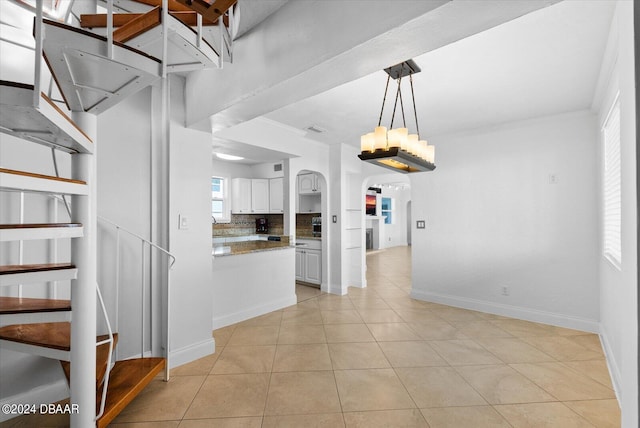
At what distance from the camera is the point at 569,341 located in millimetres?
3092

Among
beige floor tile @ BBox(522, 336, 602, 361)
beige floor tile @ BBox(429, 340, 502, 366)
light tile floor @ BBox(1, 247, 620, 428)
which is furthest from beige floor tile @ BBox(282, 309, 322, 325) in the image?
beige floor tile @ BBox(522, 336, 602, 361)

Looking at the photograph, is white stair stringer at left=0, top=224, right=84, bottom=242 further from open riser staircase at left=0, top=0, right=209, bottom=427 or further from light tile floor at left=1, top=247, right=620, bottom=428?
light tile floor at left=1, top=247, right=620, bottom=428

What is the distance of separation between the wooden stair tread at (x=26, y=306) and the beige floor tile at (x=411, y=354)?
8.17ft

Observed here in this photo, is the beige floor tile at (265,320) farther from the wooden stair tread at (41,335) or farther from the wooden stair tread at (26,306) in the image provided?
the wooden stair tread at (26,306)

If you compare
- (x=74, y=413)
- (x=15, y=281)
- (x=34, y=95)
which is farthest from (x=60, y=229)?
(x=74, y=413)

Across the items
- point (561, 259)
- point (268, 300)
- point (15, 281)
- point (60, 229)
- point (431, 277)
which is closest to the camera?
point (15, 281)

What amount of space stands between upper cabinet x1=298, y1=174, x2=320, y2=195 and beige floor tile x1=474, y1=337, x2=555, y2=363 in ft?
13.5

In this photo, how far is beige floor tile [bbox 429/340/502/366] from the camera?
2639 millimetres

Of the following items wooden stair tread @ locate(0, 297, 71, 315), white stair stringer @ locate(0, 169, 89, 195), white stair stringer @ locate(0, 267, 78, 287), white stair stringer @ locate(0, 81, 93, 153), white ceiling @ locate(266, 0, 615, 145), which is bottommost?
wooden stair tread @ locate(0, 297, 71, 315)

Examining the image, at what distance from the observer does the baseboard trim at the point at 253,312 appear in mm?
3479

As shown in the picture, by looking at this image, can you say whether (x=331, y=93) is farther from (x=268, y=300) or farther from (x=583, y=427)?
(x=583, y=427)

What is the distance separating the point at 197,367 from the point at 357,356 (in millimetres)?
1488

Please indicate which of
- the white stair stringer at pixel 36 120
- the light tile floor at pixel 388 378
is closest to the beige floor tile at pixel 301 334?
the light tile floor at pixel 388 378

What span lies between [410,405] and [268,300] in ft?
8.17
